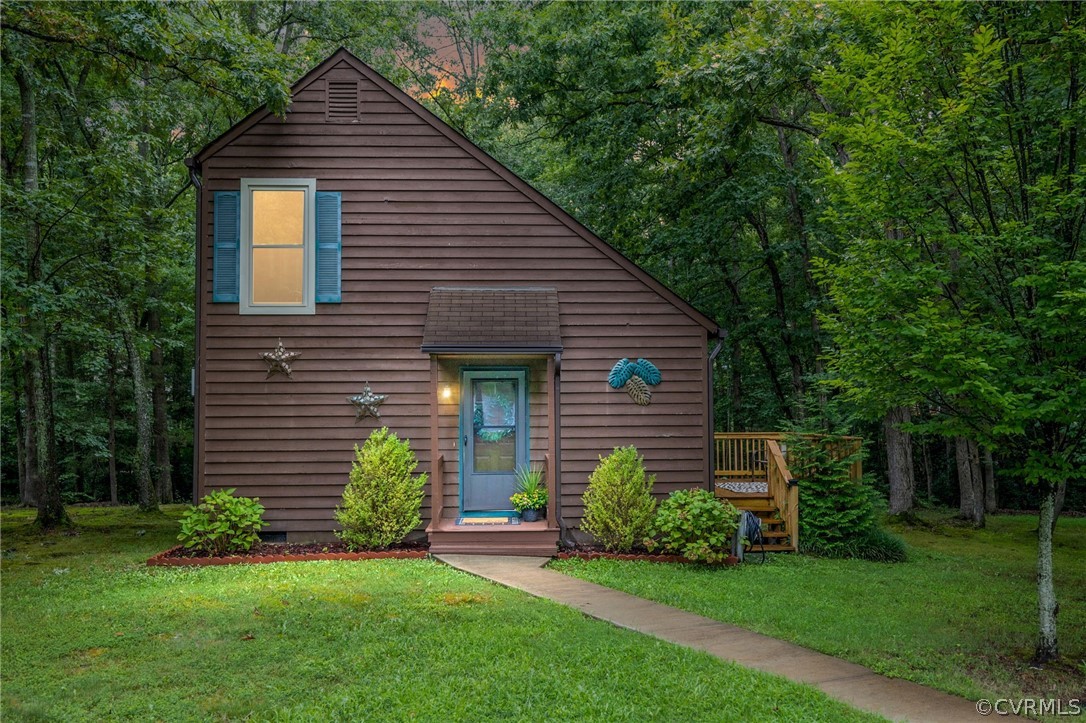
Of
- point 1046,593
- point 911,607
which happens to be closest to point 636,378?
point 911,607

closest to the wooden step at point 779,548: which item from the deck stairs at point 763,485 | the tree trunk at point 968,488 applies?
the deck stairs at point 763,485

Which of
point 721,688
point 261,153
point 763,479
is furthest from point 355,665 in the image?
point 763,479

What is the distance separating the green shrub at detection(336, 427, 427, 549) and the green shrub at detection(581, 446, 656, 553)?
246 centimetres

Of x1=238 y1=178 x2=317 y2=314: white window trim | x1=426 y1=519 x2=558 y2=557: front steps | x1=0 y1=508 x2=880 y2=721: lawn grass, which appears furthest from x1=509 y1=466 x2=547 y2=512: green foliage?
x1=238 y1=178 x2=317 y2=314: white window trim

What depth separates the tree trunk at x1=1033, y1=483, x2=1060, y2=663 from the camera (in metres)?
5.76

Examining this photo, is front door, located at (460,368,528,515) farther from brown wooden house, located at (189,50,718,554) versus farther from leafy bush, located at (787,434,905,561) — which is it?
leafy bush, located at (787,434,905,561)

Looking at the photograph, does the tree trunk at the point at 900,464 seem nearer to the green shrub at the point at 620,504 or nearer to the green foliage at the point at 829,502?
the green foliage at the point at 829,502

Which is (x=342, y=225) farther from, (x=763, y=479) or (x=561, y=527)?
(x=763, y=479)

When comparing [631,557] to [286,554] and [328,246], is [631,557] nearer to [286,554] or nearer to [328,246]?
[286,554]

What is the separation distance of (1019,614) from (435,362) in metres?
7.34

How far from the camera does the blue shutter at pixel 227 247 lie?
10.3 meters

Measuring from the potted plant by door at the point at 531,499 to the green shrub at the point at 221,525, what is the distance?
357 centimetres

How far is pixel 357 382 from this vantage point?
34.0 ft

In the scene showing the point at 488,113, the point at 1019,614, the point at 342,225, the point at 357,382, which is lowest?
the point at 1019,614
